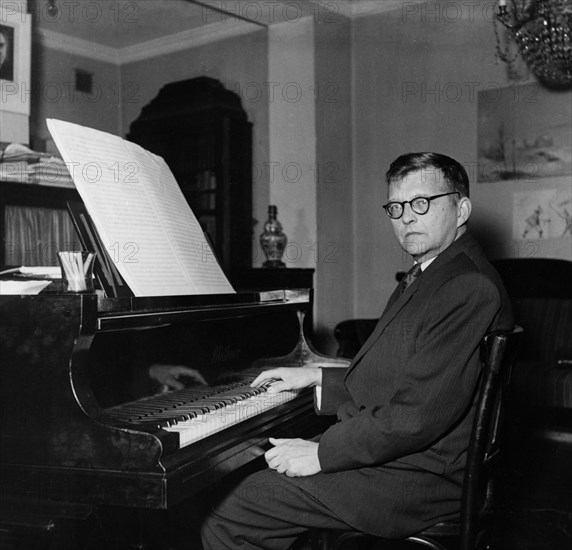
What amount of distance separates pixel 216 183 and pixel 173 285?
146 inches

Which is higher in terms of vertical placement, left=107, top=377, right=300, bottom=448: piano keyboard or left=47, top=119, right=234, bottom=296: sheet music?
left=47, top=119, right=234, bottom=296: sheet music

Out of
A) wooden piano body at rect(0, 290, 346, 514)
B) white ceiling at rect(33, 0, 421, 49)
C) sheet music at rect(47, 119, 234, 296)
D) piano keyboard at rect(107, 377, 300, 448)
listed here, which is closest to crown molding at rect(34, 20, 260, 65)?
white ceiling at rect(33, 0, 421, 49)

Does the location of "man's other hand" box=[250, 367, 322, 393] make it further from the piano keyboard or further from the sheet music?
the sheet music

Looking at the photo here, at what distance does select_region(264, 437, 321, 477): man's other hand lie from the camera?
1.72 metres

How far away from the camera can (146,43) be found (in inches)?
267

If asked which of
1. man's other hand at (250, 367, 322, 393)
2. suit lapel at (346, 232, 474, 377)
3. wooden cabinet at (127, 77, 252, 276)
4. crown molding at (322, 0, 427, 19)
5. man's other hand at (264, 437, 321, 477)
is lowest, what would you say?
man's other hand at (264, 437, 321, 477)

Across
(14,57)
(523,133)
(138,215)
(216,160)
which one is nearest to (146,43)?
(216,160)

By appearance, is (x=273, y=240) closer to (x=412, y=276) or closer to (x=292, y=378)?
(x=292, y=378)

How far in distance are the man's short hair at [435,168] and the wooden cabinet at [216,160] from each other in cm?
355

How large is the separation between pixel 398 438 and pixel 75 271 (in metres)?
0.87

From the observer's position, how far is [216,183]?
5.71m

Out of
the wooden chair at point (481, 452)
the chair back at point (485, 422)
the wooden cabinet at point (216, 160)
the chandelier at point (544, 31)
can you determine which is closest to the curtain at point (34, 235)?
the wooden chair at point (481, 452)

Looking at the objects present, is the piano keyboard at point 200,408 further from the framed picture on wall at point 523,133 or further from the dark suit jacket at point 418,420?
the framed picture on wall at point 523,133

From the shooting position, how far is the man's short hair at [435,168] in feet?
6.32
